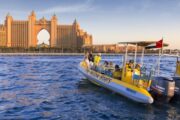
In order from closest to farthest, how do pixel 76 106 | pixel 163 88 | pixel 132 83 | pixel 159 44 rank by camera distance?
pixel 76 106 < pixel 163 88 < pixel 159 44 < pixel 132 83

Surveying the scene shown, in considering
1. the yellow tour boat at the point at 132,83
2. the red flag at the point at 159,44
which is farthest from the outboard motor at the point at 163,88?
the red flag at the point at 159,44

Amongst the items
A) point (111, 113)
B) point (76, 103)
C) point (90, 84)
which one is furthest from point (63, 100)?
point (90, 84)

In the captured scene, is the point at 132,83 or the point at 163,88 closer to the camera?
the point at 163,88

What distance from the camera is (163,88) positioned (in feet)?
59.6

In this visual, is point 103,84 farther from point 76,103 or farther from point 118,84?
point 76,103

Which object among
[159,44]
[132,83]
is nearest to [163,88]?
[132,83]

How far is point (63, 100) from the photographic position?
19375 mm

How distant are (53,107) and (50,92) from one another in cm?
497

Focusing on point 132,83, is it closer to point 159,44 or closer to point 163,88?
point 163,88

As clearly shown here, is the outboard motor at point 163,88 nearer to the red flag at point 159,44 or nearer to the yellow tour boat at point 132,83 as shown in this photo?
the yellow tour boat at point 132,83

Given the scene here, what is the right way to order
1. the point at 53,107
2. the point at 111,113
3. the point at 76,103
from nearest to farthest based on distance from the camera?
the point at 111,113
the point at 53,107
the point at 76,103

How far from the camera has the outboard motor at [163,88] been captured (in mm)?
17938

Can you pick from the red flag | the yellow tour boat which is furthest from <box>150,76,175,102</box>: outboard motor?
the red flag

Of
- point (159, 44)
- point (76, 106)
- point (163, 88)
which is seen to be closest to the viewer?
point (76, 106)
